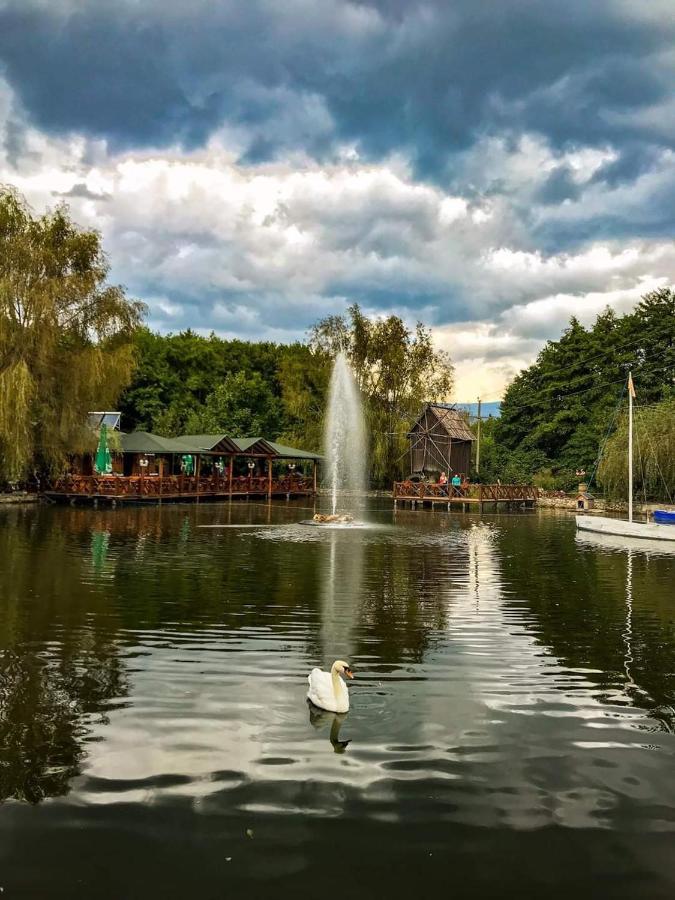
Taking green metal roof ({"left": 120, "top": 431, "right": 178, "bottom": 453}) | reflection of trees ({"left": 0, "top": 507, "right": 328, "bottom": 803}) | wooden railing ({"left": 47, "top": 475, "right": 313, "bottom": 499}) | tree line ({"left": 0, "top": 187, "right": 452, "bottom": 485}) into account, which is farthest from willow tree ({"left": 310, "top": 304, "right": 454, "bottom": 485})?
reflection of trees ({"left": 0, "top": 507, "right": 328, "bottom": 803})

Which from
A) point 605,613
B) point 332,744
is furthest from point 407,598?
point 332,744

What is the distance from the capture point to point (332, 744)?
619cm

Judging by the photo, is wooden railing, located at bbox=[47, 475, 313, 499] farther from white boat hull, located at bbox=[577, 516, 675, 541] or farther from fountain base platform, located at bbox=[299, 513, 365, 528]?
white boat hull, located at bbox=[577, 516, 675, 541]

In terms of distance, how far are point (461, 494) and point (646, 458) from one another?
1161 cm

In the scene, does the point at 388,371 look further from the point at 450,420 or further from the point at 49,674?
the point at 49,674

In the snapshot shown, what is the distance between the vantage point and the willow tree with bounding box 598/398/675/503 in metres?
37.4

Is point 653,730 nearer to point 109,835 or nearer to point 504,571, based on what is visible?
point 109,835

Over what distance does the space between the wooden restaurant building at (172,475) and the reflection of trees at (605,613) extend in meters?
22.6

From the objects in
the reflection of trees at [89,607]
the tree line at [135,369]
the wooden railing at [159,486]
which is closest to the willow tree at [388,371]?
the tree line at [135,369]

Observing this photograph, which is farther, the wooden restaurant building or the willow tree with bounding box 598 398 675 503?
the willow tree with bounding box 598 398 675 503

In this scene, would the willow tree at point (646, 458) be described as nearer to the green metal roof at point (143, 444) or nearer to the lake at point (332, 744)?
the green metal roof at point (143, 444)

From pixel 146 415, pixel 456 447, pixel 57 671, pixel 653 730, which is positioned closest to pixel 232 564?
pixel 57 671

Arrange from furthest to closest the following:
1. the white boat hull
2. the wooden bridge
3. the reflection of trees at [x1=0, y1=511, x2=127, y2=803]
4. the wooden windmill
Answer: the wooden windmill → the wooden bridge → the white boat hull → the reflection of trees at [x1=0, y1=511, x2=127, y2=803]

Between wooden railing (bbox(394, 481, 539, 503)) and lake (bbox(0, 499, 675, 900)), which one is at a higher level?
wooden railing (bbox(394, 481, 539, 503))
